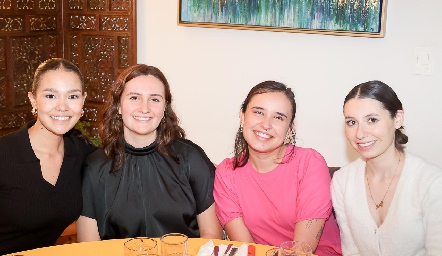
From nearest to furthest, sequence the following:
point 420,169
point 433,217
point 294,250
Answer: point 294,250, point 433,217, point 420,169

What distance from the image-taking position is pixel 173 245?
7.02 ft

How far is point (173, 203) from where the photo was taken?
2.97m

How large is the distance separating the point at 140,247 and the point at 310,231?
2.93ft

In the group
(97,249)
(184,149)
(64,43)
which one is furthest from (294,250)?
(64,43)

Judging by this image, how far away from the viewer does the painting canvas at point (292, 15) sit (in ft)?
13.3

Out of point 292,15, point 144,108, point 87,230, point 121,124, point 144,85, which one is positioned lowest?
point 87,230

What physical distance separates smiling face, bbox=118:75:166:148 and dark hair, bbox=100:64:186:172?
0.10 ft

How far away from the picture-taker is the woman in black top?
2850mm

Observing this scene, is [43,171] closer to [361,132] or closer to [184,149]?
[184,149]

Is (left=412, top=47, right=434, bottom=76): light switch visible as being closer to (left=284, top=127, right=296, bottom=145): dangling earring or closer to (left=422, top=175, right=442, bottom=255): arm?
(left=284, top=127, right=296, bottom=145): dangling earring

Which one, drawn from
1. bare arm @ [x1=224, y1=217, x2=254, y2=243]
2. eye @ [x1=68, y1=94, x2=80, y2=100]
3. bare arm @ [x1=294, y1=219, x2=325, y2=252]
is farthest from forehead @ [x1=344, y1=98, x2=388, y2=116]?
eye @ [x1=68, y1=94, x2=80, y2=100]

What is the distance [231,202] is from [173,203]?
11.4 inches

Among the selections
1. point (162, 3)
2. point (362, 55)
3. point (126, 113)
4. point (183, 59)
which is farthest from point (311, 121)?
point (126, 113)

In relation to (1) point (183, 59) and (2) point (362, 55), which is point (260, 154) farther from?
(1) point (183, 59)
